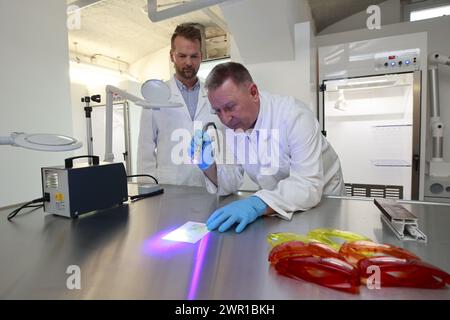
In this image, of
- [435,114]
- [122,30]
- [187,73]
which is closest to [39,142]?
[187,73]

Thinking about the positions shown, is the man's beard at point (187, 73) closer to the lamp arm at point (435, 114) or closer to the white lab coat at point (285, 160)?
the white lab coat at point (285, 160)

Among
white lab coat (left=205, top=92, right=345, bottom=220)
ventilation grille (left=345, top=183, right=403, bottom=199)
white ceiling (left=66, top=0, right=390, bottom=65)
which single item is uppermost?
white ceiling (left=66, top=0, right=390, bottom=65)

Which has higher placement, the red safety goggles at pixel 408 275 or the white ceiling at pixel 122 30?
the white ceiling at pixel 122 30

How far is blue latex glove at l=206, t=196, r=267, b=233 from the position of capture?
76cm

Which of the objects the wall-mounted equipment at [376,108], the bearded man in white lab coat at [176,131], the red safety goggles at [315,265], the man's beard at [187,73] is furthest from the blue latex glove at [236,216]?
the wall-mounted equipment at [376,108]

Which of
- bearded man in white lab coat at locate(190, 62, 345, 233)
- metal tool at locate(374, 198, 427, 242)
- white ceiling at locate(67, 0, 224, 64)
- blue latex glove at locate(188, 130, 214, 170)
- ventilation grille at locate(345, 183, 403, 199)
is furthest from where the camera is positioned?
white ceiling at locate(67, 0, 224, 64)

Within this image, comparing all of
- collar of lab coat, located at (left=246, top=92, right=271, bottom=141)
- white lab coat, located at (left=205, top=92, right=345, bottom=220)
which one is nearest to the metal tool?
white lab coat, located at (left=205, top=92, right=345, bottom=220)

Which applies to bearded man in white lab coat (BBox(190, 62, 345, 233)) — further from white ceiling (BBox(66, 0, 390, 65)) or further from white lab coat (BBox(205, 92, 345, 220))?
white ceiling (BBox(66, 0, 390, 65))

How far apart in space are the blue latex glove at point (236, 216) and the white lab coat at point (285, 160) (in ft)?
0.21

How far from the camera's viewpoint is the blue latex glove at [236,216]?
756 mm

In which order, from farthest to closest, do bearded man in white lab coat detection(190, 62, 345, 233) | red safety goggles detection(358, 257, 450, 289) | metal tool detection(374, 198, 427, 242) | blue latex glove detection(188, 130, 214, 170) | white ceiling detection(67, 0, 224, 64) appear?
1. white ceiling detection(67, 0, 224, 64)
2. blue latex glove detection(188, 130, 214, 170)
3. bearded man in white lab coat detection(190, 62, 345, 233)
4. metal tool detection(374, 198, 427, 242)
5. red safety goggles detection(358, 257, 450, 289)

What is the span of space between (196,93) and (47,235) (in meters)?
1.25

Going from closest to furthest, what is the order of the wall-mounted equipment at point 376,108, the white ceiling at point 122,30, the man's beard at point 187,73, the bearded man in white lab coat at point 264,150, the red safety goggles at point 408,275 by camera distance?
1. the red safety goggles at point 408,275
2. the bearded man in white lab coat at point 264,150
3. the man's beard at point 187,73
4. the wall-mounted equipment at point 376,108
5. the white ceiling at point 122,30
